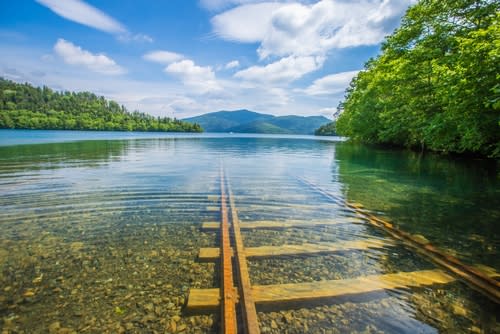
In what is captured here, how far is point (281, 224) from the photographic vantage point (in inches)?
266

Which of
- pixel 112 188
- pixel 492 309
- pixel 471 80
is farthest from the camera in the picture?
pixel 471 80

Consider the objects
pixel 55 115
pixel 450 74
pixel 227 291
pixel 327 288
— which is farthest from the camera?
pixel 55 115

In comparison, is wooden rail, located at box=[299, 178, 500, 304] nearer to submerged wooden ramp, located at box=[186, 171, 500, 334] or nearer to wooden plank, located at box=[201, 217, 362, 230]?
submerged wooden ramp, located at box=[186, 171, 500, 334]

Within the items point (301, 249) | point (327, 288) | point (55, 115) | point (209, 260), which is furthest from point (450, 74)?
point (55, 115)

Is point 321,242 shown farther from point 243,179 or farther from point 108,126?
point 108,126

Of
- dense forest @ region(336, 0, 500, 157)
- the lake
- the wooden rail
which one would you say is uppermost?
dense forest @ region(336, 0, 500, 157)

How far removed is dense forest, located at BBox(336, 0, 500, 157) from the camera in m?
11.4

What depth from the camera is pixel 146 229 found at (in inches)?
244

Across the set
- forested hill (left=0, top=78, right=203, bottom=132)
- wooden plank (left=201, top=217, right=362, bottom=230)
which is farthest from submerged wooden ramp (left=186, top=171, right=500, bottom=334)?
forested hill (left=0, top=78, right=203, bottom=132)

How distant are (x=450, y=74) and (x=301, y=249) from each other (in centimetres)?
1492

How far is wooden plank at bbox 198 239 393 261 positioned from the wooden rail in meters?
0.64

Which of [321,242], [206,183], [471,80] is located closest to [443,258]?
[321,242]

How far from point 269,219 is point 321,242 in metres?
1.98

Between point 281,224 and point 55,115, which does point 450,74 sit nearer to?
point 281,224
